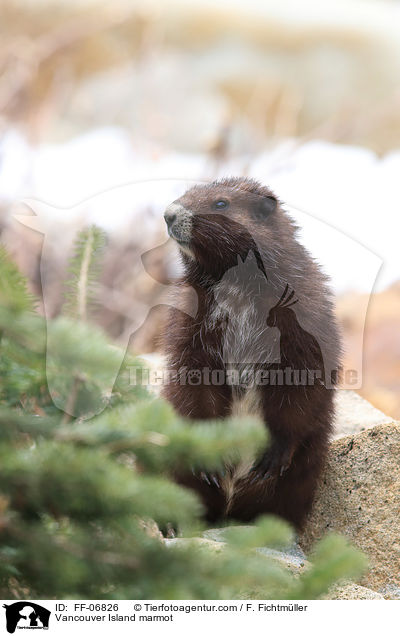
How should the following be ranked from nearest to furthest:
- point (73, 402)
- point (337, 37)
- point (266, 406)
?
point (73, 402), point (266, 406), point (337, 37)

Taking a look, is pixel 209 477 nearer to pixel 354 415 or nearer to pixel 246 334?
pixel 246 334

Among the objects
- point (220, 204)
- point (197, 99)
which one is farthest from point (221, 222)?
point (197, 99)

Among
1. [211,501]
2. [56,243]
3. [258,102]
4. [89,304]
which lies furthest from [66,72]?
[89,304]

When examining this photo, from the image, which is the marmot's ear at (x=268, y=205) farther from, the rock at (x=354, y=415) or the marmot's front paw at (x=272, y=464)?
the rock at (x=354, y=415)

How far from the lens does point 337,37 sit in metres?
3.40

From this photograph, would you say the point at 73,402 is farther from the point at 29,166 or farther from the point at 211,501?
the point at 29,166

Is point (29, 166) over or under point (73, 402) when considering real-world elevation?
over

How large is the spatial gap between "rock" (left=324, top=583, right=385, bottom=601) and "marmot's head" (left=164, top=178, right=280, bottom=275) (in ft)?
1.40

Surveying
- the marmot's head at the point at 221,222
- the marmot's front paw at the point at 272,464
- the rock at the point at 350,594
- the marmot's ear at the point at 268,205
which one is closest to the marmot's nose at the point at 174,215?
the marmot's head at the point at 221,222

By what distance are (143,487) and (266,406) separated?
612 mm

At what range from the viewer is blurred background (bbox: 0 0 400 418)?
2062mm
